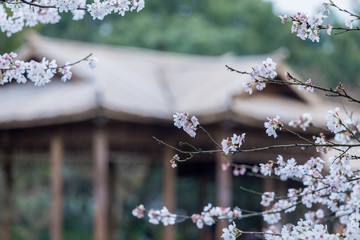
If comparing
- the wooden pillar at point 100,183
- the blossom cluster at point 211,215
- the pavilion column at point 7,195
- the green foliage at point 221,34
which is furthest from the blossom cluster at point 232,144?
the green foliage at point 221,34

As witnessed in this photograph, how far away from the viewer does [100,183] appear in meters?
7.77

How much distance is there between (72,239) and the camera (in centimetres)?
1483

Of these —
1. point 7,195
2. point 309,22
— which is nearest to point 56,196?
point 7,195

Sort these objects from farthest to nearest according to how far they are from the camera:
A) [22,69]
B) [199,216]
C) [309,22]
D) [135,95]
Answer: [135,95] < [199,216] < [22,69] < [309,22]

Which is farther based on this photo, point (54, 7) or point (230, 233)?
point (54, 7)

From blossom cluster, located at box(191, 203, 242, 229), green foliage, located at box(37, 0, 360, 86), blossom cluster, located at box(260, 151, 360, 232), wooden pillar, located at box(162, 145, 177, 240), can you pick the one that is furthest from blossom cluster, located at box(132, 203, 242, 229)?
green foliage, located at box(37, 0, 360, 86)

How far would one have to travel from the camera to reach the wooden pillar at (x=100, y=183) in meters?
7.66

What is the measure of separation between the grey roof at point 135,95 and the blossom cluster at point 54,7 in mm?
4222

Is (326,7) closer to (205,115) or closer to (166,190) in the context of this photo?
(205,115)

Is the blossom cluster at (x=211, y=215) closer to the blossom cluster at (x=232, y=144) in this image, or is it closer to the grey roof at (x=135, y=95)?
the blossom cluster at (x=232, y=144)

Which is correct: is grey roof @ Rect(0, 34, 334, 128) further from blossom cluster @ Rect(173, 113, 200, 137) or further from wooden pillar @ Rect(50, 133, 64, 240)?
blossom cluster @ Rect(173, 113, 200, 137)

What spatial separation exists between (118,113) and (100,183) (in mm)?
1001

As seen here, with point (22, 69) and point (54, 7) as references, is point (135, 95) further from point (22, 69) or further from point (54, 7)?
point (22, 69)

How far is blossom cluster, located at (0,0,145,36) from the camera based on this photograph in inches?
109
